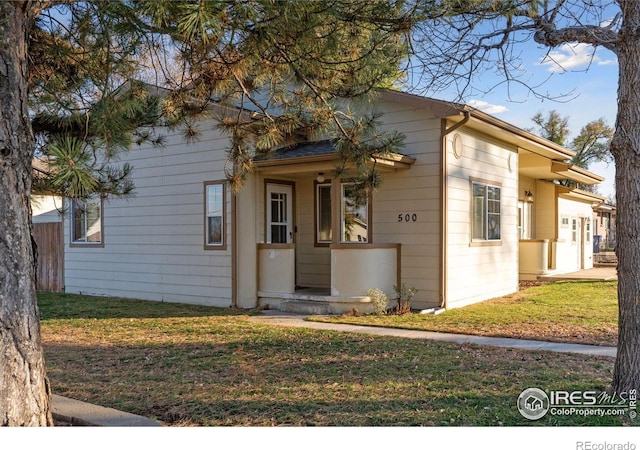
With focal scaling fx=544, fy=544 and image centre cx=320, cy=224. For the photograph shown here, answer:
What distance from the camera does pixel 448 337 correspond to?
732 cm

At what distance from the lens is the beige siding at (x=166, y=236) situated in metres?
10.9

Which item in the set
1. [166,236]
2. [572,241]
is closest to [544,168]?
[572,241]

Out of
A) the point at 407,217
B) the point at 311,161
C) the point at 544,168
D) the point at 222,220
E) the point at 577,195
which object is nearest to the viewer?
the point at 311,161

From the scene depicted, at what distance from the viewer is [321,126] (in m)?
6.38

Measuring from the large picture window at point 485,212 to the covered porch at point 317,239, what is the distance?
6.84 feet

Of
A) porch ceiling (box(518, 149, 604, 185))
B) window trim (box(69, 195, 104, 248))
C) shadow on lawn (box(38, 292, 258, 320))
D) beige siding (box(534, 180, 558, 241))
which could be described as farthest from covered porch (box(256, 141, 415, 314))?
beige siding (box(534, 180, 558, 241))

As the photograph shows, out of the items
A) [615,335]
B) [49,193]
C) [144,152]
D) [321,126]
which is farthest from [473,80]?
[144,152]

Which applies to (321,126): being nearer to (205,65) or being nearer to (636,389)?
(205,65)

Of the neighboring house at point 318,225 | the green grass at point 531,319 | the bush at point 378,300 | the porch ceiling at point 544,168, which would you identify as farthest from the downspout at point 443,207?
the porch ceiling at point 544,168

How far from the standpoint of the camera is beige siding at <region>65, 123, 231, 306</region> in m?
10.9

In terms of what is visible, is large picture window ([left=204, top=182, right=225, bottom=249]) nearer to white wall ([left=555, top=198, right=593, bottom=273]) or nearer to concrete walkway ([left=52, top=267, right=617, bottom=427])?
concrete walkway ([left=52, top=267, right=617, bottom=427])

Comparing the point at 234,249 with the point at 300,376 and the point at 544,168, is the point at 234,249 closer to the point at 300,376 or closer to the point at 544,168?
the point at 300,376

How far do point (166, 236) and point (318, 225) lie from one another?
3.30 m

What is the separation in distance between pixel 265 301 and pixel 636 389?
7071 millimetres
